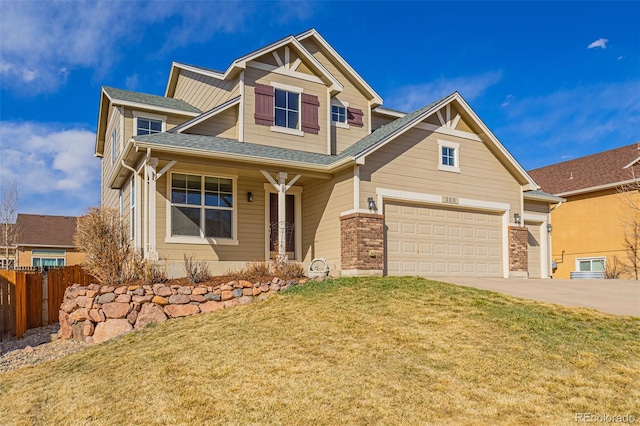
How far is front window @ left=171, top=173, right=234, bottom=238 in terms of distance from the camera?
44.5 ft

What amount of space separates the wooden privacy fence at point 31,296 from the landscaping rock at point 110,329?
9.02ft

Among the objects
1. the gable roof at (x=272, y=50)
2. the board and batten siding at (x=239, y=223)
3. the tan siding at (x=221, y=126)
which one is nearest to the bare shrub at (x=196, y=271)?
the board and batten siding at (x=239, y=223)

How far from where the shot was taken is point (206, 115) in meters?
14.3

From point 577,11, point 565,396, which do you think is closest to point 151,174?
point 565,396

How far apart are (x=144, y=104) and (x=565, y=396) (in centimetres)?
1435

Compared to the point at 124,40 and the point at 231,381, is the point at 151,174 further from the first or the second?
the point at 124,40

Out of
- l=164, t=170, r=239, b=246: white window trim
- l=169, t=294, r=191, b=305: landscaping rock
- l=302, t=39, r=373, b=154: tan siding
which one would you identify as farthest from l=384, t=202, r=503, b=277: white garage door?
l=169, t=294, r=191, b=305: landscaping rock

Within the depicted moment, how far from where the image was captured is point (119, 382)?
7074 mm

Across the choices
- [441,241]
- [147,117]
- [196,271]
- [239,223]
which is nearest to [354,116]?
[441,241]

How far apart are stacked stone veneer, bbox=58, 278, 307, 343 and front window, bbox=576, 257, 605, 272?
51.0 ft

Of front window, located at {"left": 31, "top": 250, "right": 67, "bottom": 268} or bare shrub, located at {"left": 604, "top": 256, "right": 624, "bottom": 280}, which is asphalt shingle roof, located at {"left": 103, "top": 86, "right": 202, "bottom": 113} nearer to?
bare shrub, located at {"left": 604, "top": 256, "right": 624, "bottom": 280}

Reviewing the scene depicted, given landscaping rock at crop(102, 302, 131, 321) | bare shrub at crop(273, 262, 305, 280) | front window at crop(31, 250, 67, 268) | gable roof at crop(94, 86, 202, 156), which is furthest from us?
front window at crop(31, 250, 67, 268)

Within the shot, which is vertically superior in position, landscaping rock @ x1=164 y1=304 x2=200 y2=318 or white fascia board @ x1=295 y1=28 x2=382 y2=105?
white fascia board @ x1=295 y1=28 x2=382 y2=105

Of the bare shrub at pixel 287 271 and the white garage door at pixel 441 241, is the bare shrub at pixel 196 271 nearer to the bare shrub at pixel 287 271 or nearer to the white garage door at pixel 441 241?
the bare shrub at pixel 287 271
